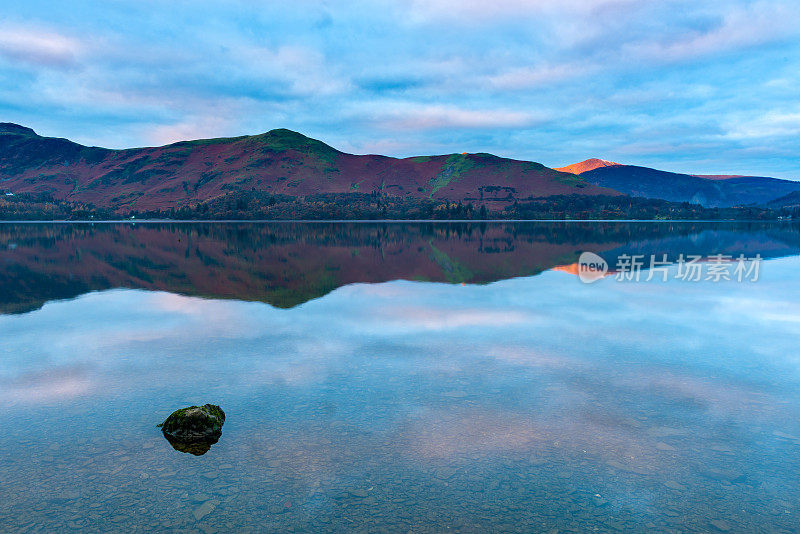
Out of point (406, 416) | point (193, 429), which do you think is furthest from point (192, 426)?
point (406, 416)

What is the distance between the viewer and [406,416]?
15.0 metres

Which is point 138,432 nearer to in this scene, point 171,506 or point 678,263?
point 171,506

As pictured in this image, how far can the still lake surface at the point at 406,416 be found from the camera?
10438 millimetres

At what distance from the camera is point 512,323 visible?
91.4ft

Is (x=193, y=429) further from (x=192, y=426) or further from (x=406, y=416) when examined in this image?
(x=406, y=416)

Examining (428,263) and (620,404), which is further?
(428,263)

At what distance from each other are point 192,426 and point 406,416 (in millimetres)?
6219

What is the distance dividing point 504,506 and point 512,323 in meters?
18.0

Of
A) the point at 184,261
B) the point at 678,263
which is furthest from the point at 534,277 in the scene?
the point at 184,261

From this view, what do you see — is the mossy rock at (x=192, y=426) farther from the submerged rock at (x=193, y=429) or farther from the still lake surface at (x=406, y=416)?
the still lake surface at (x=406, y=416)

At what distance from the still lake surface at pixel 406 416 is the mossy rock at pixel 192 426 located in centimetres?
34

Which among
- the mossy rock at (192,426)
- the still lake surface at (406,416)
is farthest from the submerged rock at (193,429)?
the still lake surface at (406,416)

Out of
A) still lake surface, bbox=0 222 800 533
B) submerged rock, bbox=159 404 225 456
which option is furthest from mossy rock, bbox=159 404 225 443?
still lake surface, bbox=0 222 800 533

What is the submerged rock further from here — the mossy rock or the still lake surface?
the still lake surface
